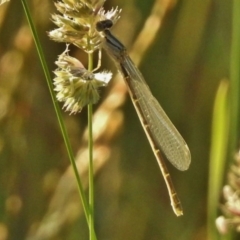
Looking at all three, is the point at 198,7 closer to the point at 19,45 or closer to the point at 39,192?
the point at 19,45

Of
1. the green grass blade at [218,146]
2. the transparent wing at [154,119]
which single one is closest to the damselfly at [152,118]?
the transparent wing at [154,119]

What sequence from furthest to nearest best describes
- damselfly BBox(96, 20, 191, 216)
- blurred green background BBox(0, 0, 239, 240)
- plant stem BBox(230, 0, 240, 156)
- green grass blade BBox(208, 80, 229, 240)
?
blurred green background BBox(0, 0, 239, 240) < damselfly BBox(96, 20, 191, 216) < plant stem BBox(230, 0, 240, 156) < green grass blade BBox(208, 80, 229, 240)

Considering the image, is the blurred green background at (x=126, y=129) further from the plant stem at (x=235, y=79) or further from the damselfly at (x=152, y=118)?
the plant stem at (x=235, y=79)

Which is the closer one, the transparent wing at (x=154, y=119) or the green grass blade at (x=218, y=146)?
the green grass blade at (x=218, y=146)

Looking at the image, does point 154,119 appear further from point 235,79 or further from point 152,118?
point 235,79

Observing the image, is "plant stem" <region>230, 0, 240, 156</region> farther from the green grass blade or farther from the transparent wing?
the transparent wing

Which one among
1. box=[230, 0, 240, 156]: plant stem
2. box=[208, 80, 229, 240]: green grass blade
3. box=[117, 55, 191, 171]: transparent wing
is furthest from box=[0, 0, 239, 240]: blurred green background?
box=[208, 80, 229, 240]: green grass blade

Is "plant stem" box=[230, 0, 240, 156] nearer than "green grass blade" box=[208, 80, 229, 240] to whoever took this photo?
No
